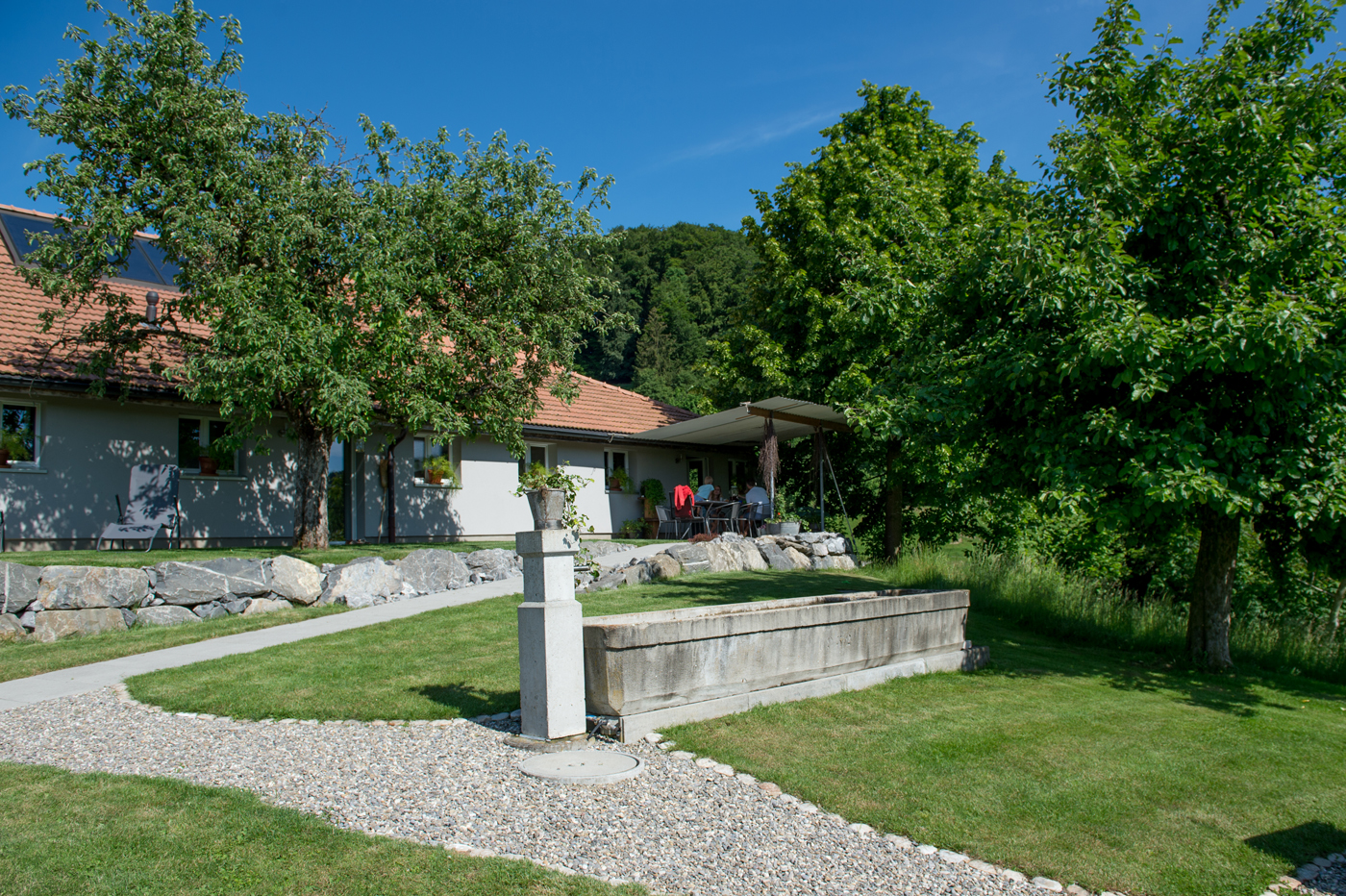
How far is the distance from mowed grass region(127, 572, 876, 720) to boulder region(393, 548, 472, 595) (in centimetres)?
222

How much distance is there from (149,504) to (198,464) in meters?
2.36

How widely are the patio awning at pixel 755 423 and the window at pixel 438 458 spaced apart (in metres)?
4.20

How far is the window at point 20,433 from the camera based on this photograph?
13.4m

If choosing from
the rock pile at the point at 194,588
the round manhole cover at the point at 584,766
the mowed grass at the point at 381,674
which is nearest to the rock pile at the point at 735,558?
the mowed grass at the point at 381,674

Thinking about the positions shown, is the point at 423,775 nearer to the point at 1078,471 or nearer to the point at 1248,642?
the point at 1078,471

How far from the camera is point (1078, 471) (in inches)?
316

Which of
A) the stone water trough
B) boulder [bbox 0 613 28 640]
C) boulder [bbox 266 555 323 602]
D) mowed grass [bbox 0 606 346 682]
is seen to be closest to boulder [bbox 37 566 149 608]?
boulder [bbox 0 613 28 640]

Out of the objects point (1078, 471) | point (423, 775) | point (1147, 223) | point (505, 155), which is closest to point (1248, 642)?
point (1078, 471)

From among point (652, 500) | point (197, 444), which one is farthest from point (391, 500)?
point (652, 500)

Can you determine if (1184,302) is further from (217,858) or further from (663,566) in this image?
(217,858)

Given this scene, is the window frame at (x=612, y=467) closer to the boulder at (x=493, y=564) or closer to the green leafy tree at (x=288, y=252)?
the green leafy tree at (x=288, y=252)

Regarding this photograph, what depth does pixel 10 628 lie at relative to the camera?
9195mm

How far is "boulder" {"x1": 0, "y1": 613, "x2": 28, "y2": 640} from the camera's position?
9133 mm

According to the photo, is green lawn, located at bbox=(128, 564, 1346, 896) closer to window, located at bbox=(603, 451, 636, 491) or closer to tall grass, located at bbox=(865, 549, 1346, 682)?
tall grass, located at bbox=(865, 549, 1346, 682)
